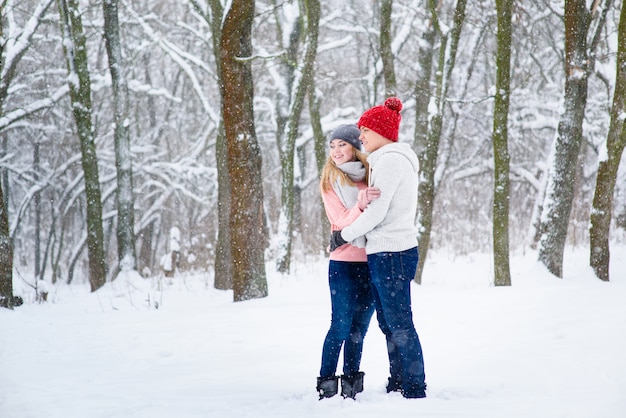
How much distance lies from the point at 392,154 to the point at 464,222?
→ 59.3ft

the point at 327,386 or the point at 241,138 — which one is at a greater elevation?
the point at 241,138

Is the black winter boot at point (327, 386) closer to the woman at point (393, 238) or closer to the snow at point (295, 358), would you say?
the snow at point (295, 358)

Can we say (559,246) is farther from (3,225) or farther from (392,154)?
(3,225)

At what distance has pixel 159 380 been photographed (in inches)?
180

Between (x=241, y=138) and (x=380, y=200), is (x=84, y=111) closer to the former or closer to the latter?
(x=241, y=138)

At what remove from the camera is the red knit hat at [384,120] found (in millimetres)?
3842

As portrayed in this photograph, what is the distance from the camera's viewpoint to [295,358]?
5.19 metres

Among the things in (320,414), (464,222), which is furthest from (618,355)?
(464,222)

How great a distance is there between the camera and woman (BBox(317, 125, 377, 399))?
12.6 ft

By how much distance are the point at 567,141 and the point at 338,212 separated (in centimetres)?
616

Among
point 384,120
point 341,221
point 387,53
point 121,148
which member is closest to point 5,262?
point 121,148

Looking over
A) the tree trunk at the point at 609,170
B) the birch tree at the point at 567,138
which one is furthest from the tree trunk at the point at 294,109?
the tree trunk at the point at 609,170

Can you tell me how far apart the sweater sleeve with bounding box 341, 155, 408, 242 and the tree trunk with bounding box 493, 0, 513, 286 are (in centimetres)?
518

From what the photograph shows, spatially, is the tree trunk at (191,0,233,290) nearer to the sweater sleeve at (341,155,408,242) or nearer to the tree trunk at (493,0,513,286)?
the tree trunk at (493,0,513,286)
